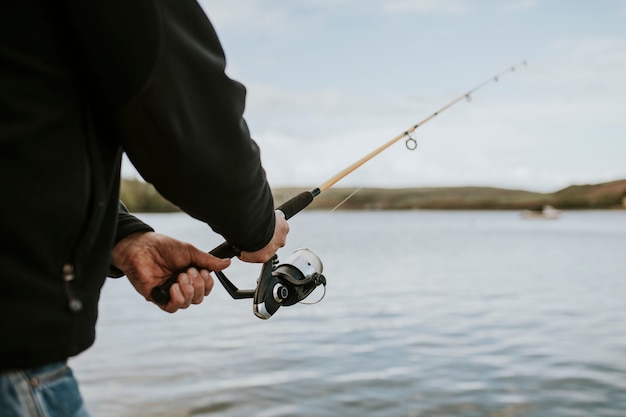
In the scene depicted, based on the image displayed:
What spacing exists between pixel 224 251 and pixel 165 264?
0.71 ft

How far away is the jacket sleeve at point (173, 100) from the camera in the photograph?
1.34 m

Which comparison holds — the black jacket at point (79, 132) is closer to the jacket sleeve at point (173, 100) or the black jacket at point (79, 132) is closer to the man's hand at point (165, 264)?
the jacket sleeve at point (173, 100)

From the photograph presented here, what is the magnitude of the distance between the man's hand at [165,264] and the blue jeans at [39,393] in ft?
1.96

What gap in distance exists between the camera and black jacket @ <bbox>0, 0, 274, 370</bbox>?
130 cm

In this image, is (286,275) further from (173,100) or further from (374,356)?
(374,356)

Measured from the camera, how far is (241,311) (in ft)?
57.5

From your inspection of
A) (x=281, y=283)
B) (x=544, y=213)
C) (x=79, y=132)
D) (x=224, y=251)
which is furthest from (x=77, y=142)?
(x=544, y=213)

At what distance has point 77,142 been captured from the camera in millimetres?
1363

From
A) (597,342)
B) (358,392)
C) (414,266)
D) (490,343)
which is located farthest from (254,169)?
(414,266)

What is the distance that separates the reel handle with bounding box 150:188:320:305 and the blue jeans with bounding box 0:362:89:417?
1.97 feet

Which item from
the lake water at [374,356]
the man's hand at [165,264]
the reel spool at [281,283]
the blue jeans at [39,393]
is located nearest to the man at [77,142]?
the blue jeans at [39,393]

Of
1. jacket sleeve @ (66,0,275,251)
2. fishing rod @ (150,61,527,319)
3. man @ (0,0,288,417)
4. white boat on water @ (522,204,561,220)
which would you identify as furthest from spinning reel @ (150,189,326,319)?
white boat on water @ (522,204,561,220)

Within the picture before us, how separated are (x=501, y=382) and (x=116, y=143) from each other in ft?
29.2

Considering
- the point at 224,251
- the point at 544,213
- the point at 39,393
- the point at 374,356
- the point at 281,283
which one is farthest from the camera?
the point at 544,213
